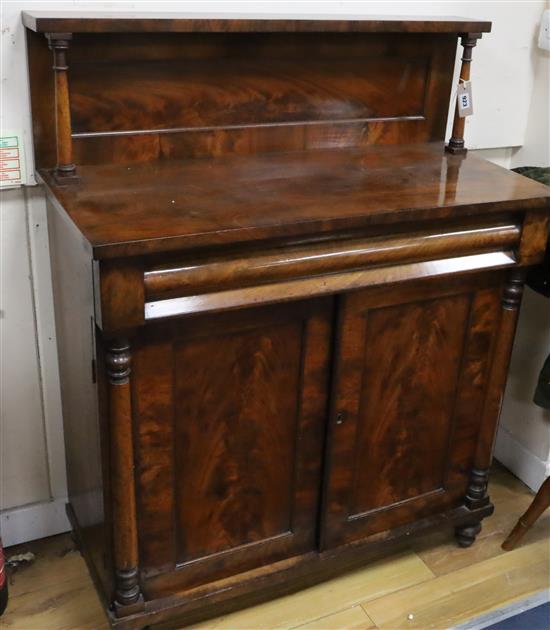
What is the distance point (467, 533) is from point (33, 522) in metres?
1.10

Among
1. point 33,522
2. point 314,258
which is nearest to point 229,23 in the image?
point 314,258

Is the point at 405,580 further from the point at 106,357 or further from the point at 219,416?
the point at 106,357

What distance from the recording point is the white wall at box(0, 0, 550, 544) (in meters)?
1.68

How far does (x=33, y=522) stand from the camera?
2016 millimetres

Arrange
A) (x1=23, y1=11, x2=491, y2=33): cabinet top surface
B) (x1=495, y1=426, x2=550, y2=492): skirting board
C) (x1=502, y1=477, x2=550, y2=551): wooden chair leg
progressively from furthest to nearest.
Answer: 1. (x1=495, y1=426, x2=550, y2=492): skirting board
2. (x1=502, y1=477, x2=550, y2=551): wooden chair leg
3. (x1=23, y1=11, x2=491, y2=33): cabinet top surface

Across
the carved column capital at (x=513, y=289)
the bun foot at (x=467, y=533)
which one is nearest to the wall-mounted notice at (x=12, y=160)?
the carved column capital at (x=513, y=289)

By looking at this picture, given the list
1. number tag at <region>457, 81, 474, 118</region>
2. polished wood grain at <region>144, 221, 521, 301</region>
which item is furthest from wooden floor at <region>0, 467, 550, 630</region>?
number tag at <region>457, 81, 474, 118</region>

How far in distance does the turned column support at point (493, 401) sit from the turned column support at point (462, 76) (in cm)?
36

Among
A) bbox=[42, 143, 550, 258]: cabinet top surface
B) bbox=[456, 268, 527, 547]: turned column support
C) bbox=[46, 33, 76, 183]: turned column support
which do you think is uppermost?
bbox=[46, 33, 76, 183]: turned column support

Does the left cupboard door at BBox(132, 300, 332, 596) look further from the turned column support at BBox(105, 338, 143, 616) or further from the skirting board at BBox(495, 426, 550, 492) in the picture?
the skirting board at BBox(495, 426, 550, 492)

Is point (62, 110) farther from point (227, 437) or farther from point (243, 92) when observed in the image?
point (227, 437)

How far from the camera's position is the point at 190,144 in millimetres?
1764

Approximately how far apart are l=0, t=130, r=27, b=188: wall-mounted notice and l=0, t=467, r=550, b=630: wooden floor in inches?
36.5

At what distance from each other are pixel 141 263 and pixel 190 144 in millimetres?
521
